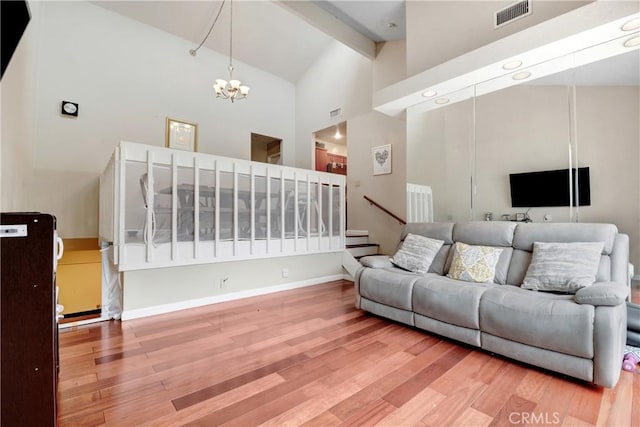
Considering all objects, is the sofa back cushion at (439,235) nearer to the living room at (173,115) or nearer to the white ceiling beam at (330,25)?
the living room at (173,115)

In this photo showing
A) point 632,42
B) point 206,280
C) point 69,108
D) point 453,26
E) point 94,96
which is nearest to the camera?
point 632,42

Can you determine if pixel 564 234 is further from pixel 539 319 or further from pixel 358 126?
pixel 358 126

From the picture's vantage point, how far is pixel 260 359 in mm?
2072

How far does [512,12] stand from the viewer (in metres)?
3.00

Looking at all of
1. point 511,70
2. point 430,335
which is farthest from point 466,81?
point 430,335

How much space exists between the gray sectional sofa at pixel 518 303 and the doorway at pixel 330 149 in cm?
422

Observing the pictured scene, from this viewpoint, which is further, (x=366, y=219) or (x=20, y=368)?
(x=366, y=219)

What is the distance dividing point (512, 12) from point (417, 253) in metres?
2.71

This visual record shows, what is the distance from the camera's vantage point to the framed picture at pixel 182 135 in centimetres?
539

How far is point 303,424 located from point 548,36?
12.0 feet

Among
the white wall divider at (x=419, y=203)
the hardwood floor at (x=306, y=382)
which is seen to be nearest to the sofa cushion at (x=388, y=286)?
the hardwood floor at (x=306, y=382)

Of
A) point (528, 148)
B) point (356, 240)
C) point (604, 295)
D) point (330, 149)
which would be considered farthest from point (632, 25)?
point (330, 149)

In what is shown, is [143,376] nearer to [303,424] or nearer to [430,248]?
[303,424]

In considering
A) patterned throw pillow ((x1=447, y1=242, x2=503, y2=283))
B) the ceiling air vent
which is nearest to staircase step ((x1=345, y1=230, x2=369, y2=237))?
patterned throw pillow ((x1=447, y1=242, x2=503, y2=283))
